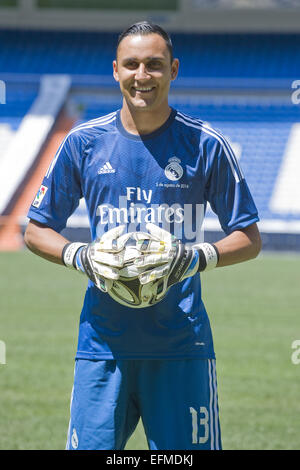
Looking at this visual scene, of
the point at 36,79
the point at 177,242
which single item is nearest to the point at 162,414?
the point at 177,242

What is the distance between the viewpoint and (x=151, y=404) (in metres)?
3.03

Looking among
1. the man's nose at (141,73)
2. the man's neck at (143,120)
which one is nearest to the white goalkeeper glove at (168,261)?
the man's neck at (143,120)

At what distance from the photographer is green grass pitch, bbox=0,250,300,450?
18.4ft

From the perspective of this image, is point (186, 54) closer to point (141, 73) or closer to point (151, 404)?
point (141, 73)

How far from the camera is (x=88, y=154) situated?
10.4 feet

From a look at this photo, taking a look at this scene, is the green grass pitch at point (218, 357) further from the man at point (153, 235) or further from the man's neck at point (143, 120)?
the man's neck at point (143, 120)

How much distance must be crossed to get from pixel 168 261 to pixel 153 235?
12 cm

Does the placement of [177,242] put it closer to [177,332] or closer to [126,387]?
[177,332]


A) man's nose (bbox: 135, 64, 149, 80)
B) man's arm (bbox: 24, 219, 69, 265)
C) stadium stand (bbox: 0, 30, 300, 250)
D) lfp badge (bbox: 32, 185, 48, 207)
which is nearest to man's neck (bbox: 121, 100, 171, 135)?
man's nose (bbox: 135, 64, 149, 80)

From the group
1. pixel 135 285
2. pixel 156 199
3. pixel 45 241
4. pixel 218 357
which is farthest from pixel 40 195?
pixel 218 357

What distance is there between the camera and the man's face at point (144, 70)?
3.06 metres

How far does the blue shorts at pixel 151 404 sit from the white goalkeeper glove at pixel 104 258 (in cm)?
35

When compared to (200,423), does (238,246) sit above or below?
above

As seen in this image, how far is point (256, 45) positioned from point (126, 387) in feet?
80.6
